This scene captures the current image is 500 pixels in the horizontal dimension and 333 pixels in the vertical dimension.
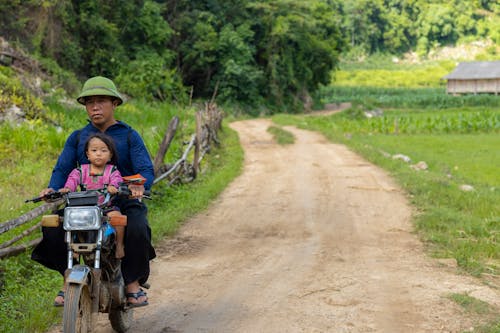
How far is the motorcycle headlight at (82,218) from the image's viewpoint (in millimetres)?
3617

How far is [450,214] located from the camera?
29.5ft

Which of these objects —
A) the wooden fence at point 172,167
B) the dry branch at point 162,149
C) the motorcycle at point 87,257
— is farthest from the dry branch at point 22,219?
the dry branch at point 162,149

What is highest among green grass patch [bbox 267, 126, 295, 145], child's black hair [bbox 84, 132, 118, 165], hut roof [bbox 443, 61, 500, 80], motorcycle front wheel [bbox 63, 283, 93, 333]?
hut roof [bbox 443, 61, 500, 80]

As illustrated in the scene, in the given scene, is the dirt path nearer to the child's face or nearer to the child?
the child

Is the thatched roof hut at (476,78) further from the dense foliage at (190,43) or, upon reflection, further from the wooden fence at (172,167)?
the wooden fence at (172,167)

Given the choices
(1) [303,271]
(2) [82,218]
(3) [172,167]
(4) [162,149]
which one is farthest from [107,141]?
(3) [172,167]

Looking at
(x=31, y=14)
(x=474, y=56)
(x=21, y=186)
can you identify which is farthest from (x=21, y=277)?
(x=474, y=56)

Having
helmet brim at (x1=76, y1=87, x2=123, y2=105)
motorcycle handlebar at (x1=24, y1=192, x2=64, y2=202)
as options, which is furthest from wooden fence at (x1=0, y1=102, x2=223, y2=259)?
helmet brim at (x1=76, y1=87, x2=123, y2=105)

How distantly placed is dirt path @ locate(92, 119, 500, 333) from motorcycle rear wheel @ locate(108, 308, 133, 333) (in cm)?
16

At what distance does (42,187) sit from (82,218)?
6.21 meters

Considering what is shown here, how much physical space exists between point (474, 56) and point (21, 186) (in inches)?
3563

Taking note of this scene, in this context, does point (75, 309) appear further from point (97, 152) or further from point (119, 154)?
point (119, 154)

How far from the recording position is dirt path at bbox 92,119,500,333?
4.83m

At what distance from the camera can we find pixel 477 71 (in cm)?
5434
